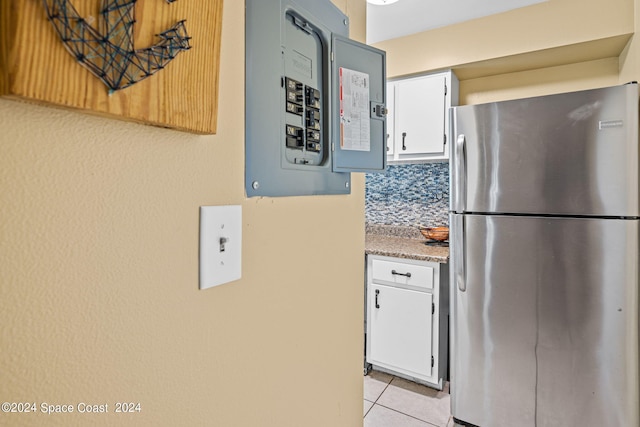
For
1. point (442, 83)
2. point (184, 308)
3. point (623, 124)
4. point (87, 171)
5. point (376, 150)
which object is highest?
point (442, 83)

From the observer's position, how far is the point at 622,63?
2.02m

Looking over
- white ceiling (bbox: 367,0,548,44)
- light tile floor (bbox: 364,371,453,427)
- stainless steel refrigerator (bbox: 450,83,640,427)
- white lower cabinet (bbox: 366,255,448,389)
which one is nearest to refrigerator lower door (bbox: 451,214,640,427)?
stainless steel refrigerator (bbox: 450,83,640,427)

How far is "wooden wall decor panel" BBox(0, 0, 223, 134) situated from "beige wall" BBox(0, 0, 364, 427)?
4cm

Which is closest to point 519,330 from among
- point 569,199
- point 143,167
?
point 569,199

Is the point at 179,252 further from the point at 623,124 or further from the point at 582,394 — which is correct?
the point at 582,394

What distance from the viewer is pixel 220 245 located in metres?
0.53

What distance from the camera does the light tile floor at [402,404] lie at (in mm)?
1924

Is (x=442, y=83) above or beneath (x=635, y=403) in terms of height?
above

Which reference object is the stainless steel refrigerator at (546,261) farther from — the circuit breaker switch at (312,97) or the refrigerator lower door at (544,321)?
the circuit breaker switch at (312,97)

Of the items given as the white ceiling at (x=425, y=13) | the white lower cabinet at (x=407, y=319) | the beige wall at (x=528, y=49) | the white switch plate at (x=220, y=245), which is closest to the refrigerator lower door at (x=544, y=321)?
the white lower cabinet at (x=407, y=319)

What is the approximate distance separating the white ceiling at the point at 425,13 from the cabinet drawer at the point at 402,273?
1.50 meters

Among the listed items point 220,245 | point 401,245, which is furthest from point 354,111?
point 401,245

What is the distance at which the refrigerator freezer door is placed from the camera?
148 centimetres

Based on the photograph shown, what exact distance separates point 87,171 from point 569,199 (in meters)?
1.80
